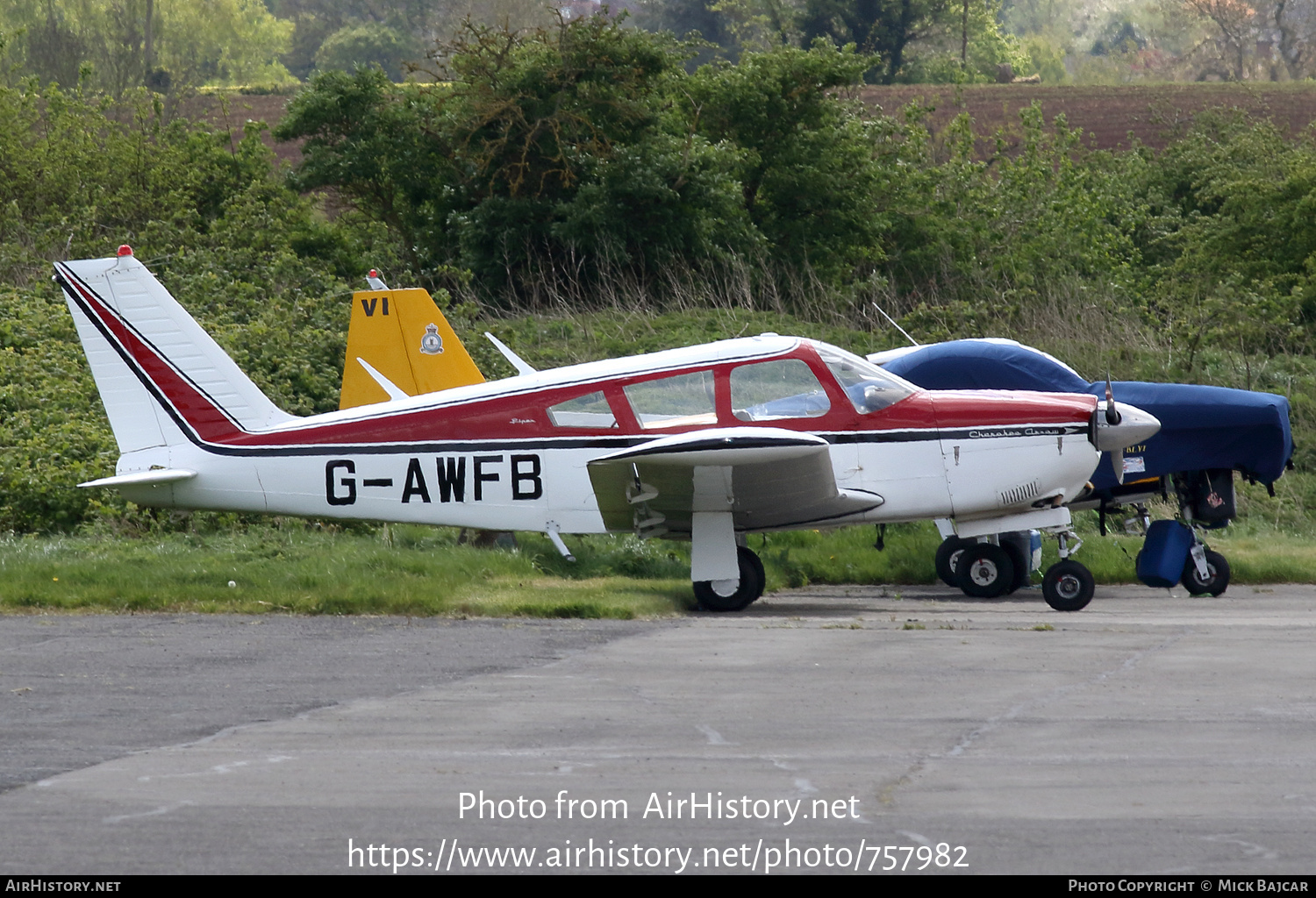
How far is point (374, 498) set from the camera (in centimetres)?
1090

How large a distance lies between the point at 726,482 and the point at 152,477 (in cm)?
406

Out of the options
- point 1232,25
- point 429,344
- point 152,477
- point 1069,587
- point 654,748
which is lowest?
point 1069,587

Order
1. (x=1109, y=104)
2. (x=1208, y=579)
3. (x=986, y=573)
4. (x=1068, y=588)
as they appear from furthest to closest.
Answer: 1. (x=1109, y=104)
2. (x=1208, y=579)
3. (x=986, y=573)
4. (x=1068, y=588)

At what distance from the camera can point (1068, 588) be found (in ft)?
36.2

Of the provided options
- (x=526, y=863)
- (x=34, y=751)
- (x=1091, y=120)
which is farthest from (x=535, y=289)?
(x=1091, y=120)

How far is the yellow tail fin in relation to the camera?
1447cm

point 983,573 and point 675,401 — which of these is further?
point 983,573

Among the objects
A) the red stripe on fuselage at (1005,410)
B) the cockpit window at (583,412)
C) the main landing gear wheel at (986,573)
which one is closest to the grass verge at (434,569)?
the cockpit window at (583,412)

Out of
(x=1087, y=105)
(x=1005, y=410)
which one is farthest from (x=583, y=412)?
(x=1087, y=105)

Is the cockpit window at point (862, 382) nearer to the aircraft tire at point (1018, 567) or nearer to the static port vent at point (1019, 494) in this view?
the static port vent at point (1019, 494)

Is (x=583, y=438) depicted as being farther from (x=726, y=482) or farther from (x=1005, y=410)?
(x=1005, y=410)

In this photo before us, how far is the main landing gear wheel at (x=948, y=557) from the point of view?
41.5 feet

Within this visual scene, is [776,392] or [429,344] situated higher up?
[429,344]

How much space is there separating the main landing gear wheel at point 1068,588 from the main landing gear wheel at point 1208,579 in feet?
5.15
